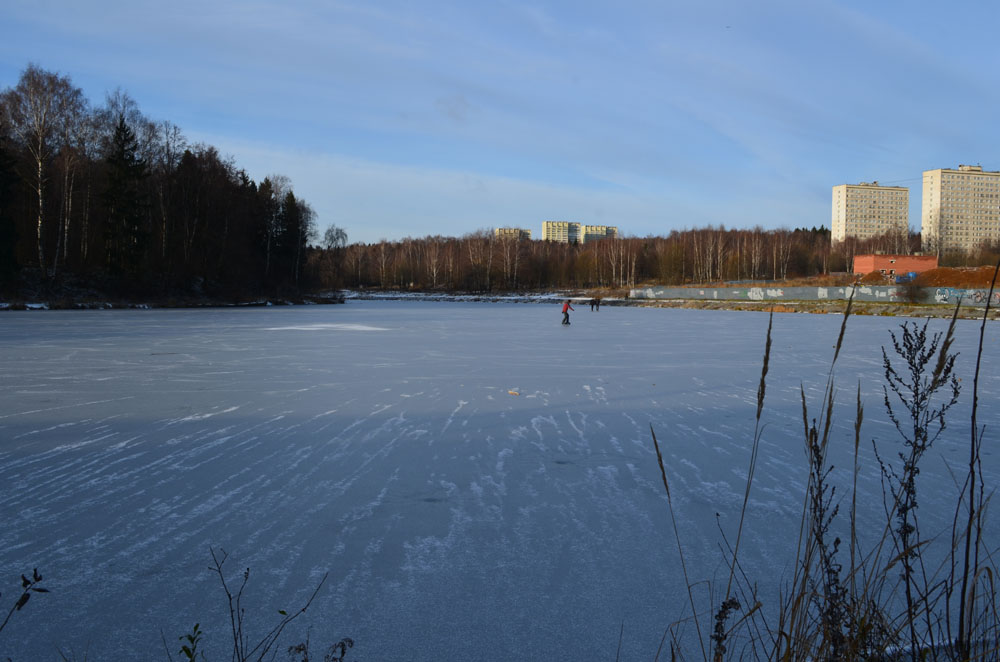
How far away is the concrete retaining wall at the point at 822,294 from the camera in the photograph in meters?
28.7

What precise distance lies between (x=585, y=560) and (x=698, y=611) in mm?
581

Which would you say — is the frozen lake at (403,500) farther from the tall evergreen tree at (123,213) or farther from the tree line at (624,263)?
the tree line at (624,263)

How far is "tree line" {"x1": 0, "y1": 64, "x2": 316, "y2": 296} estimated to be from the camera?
2895 centimetres

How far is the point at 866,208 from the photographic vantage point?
117m

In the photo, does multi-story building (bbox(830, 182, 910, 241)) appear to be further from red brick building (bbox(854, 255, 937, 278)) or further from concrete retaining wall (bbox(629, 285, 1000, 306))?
concrete retaining wall (bbox(629, 285, 1000, 306))

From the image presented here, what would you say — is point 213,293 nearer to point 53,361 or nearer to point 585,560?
point 53,361

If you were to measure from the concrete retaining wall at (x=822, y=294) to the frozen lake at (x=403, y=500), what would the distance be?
19.3 m

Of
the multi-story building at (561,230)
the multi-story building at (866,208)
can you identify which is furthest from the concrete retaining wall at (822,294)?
the multi-story building at (561,230)

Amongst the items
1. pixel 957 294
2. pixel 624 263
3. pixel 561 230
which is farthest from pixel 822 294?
pixel 561 230

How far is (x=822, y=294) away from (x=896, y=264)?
775 inches

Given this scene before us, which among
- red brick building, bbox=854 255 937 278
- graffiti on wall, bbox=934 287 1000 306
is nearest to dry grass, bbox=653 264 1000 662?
graffiti on wall, bbox=934 287 1000 306

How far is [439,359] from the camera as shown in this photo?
11.4 m

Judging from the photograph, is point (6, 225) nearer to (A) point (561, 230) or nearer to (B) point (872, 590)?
(B) point (872, 590)

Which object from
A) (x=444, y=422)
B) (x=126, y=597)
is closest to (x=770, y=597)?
(x=126, y=597)
